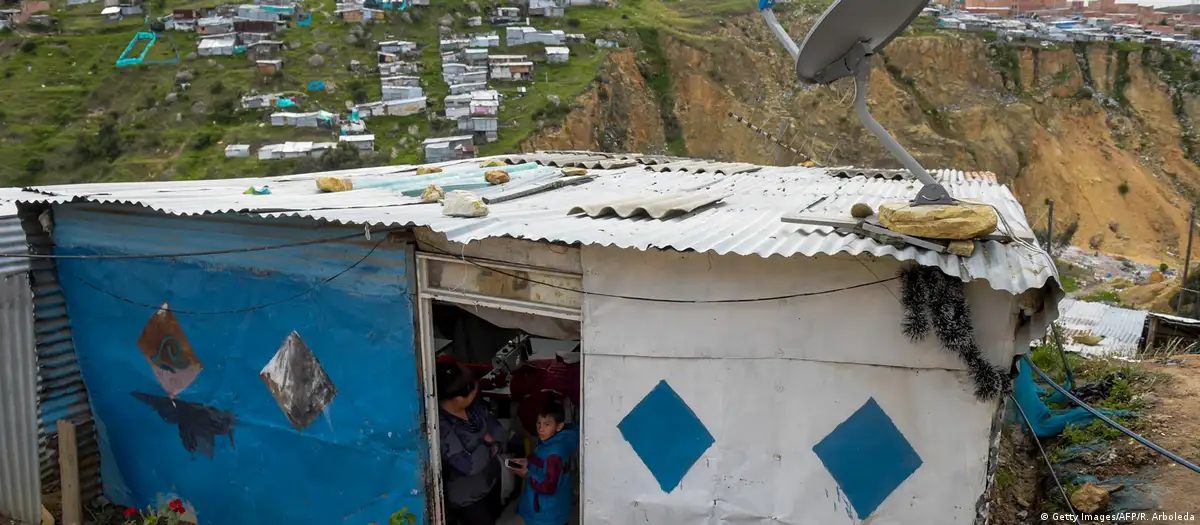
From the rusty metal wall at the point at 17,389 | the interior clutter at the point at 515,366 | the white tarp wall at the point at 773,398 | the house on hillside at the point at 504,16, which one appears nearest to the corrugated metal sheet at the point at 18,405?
the rusty metal wall at the point at 17,389

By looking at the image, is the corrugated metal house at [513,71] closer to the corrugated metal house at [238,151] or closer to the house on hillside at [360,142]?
the house on hillside at [360,142]

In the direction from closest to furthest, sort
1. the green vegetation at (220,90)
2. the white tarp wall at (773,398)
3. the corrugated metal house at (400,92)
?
the white tarp wall at (773,398) → the green vegetation at (220,90) → the corrugated metal house at (400,92)

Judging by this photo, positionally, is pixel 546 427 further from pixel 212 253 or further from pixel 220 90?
pixel 220 90

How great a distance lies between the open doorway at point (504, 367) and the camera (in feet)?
13.3

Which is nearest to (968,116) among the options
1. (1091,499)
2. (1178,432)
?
(1178,432)

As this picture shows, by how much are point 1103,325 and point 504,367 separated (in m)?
11.0

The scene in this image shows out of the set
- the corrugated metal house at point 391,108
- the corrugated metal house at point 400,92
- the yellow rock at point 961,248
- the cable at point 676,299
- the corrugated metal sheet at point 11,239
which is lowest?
the corrugated metal house at point 391,108

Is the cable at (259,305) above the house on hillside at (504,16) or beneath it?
above

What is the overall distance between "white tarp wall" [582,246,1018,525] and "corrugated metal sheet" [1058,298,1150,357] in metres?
7.91

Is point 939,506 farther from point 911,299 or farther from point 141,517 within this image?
point 141,517

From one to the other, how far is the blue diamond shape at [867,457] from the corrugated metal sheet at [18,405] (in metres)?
5.16

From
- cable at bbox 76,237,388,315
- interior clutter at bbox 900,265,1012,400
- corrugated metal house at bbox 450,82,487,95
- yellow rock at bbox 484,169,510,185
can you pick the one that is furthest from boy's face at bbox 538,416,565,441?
corrugated metal house at bbox 450,82,487,95

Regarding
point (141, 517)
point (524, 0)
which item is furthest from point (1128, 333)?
point (524, 0)

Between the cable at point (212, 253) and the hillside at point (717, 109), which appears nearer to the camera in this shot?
the cable at point (212, 253)
